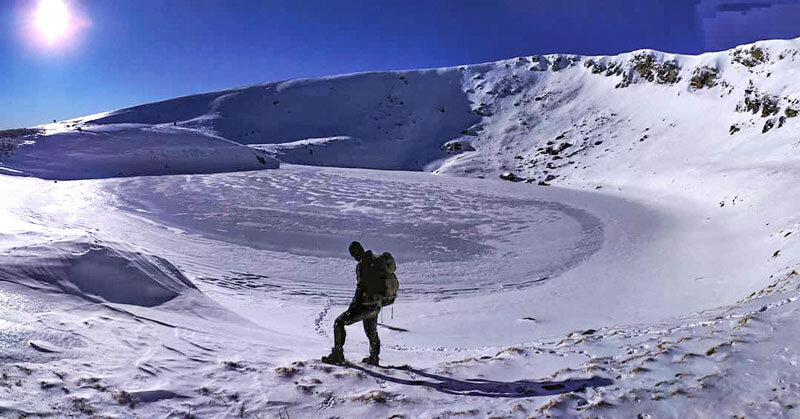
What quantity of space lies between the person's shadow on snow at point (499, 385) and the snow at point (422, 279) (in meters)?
0.04

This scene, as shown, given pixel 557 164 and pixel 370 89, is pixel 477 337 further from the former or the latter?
pixel 370 89

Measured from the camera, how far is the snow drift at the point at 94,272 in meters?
6.06

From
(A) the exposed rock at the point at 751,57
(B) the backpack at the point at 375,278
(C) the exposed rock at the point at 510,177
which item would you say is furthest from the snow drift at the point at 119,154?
(A) the exposed rock at the point at 751,57

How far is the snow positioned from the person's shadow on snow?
0.04 meters

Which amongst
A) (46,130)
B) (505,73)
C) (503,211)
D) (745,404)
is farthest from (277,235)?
(505,73)

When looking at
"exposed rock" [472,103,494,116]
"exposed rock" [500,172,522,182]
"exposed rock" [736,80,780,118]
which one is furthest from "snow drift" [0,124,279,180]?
"exposed rock" [736,80,780,118]

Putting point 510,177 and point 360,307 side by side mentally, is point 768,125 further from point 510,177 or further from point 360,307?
point 360,307

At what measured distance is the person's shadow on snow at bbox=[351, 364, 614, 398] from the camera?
15.3ft

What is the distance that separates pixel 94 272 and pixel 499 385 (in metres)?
5.90

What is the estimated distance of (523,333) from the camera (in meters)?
8.64

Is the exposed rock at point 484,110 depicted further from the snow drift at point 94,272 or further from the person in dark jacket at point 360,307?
the person in dark jacket at point 360,307

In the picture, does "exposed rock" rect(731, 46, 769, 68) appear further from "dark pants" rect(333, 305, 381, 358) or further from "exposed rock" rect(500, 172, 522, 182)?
A: "dark pants" rect(333, 305, 381, 358)

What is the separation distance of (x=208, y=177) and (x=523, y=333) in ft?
103

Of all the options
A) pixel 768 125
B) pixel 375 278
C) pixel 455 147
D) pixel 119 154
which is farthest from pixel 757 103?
pixel 119 154
